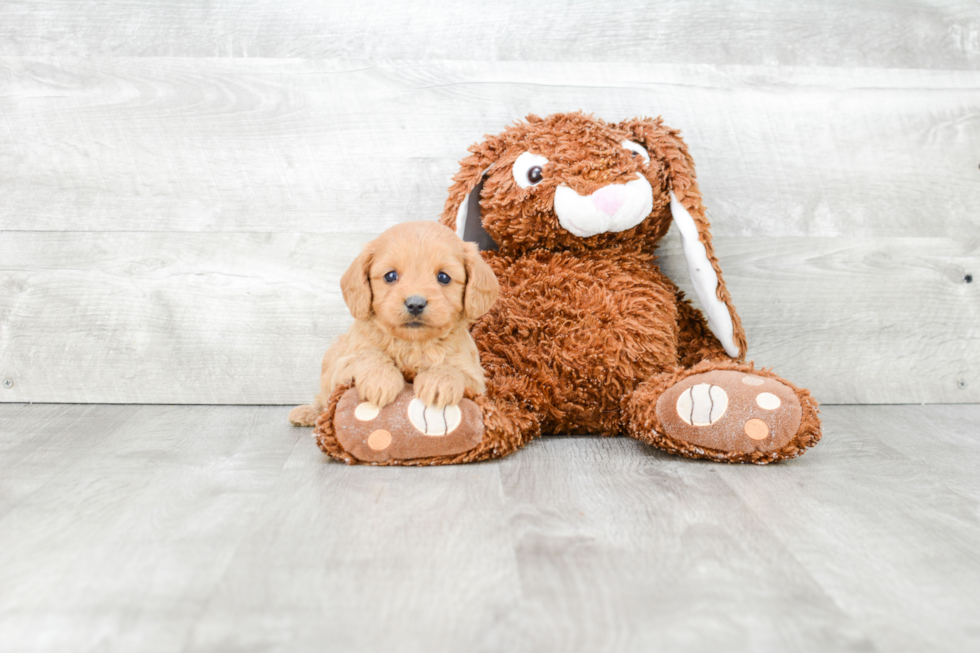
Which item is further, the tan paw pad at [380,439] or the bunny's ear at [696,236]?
the bunny's ear at [696,236]

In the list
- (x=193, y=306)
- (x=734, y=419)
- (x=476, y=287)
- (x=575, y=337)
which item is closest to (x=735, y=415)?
(x=734, y=419)

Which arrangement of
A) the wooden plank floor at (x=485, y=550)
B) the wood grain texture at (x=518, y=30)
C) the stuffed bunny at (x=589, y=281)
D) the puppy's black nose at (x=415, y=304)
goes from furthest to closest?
the wood grain texture at (x=518, y=30)
the stuffed bunny at (x=589, y=281)
the puppy's black nose at (x=415, y=304)
the wooden plank floor at (x=485, y=550)

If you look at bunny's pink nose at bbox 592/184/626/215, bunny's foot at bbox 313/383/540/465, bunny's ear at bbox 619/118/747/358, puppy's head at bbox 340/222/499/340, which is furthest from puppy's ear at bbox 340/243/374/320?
bunny's ear at bbox 619/118/747/358

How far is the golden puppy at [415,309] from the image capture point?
0.91m

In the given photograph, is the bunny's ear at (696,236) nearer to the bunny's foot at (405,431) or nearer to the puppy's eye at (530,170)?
the puppy's eye at (530,170)

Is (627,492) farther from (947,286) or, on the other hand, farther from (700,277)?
(947,286)

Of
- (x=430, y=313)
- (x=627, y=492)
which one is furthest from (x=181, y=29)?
(x=627, y=492)

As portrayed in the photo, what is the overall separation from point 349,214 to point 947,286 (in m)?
1.09

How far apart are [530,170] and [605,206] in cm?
13

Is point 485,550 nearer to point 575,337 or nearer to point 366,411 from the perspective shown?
point 366,411

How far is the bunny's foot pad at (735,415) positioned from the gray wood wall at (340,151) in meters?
0.38

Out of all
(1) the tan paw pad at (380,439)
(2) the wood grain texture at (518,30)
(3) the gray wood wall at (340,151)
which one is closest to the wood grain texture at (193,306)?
(3) the gray wood wall at (340,151)

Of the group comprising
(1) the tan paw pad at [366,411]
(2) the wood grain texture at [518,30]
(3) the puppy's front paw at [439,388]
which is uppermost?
(2) the wood grain texture at [518,30]

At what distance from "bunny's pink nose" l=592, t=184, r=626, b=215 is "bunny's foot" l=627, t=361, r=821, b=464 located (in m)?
0.27
